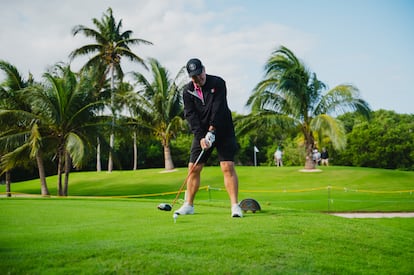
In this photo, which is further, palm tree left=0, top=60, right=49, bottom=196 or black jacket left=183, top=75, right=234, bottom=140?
palm tree left=0, top=60, right=49, bottom=196

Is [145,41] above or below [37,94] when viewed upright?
above

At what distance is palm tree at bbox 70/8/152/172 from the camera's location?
39781 millimetres

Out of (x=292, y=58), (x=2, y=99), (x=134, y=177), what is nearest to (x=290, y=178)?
(x=292, y=58)

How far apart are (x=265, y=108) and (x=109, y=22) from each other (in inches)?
780

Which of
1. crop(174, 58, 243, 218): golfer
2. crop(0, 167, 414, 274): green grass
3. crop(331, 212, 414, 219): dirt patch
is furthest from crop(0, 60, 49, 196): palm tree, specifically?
crop(0, 167, 414, 274): green grass

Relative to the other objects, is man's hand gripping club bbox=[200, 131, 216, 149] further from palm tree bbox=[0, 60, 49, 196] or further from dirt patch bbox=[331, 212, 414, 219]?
palm tree bbox=[0, 60, 49, 196]

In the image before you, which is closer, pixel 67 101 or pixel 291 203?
pixel 291 203

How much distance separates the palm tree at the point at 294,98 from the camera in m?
28.3

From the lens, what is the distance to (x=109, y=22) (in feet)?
134

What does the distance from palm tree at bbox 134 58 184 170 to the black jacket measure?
1057 inches

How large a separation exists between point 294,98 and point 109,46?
66.3 ft

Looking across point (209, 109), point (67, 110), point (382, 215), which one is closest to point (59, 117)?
point (67, 110)

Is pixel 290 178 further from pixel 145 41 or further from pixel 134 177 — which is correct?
pixel 145 41

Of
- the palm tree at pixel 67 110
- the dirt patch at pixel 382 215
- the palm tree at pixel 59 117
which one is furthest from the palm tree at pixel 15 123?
the dirt patch at pixel 382 215
